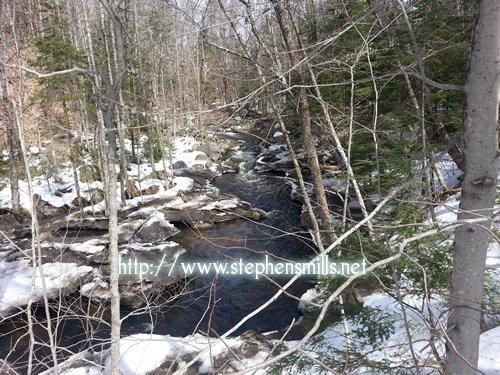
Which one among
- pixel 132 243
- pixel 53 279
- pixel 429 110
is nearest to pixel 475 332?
pixel 429 110

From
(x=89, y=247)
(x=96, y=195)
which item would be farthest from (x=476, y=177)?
(x=96, y=195)

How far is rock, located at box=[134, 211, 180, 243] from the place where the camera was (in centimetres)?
1072

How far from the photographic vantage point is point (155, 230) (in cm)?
1110

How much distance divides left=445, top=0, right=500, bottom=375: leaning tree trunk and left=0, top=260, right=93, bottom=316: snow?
296 inches

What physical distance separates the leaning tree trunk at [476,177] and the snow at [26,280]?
7.52 metres

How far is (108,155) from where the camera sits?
3.68 m

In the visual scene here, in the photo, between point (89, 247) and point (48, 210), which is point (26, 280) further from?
point (48, 210)

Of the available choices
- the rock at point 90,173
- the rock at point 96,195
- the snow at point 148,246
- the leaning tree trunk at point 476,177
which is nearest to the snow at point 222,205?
the snow at point 148,246

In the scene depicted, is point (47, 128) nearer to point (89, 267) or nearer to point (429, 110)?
point (89, 267)

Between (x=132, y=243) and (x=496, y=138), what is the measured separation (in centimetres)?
1004

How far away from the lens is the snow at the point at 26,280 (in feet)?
23.6

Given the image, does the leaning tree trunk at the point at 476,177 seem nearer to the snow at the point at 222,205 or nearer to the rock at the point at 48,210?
the snow at the point at 222,205

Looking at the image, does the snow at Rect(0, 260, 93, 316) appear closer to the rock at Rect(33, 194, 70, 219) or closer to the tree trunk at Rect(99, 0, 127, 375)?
the tree trunk at Rect(99, 0, 127, 375)

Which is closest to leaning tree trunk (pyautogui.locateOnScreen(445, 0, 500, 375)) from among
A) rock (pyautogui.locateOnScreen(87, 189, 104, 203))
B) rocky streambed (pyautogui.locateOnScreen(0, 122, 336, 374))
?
rocky streambed (pyautogui.locateOnScreen(0, 122, 336, 374))
